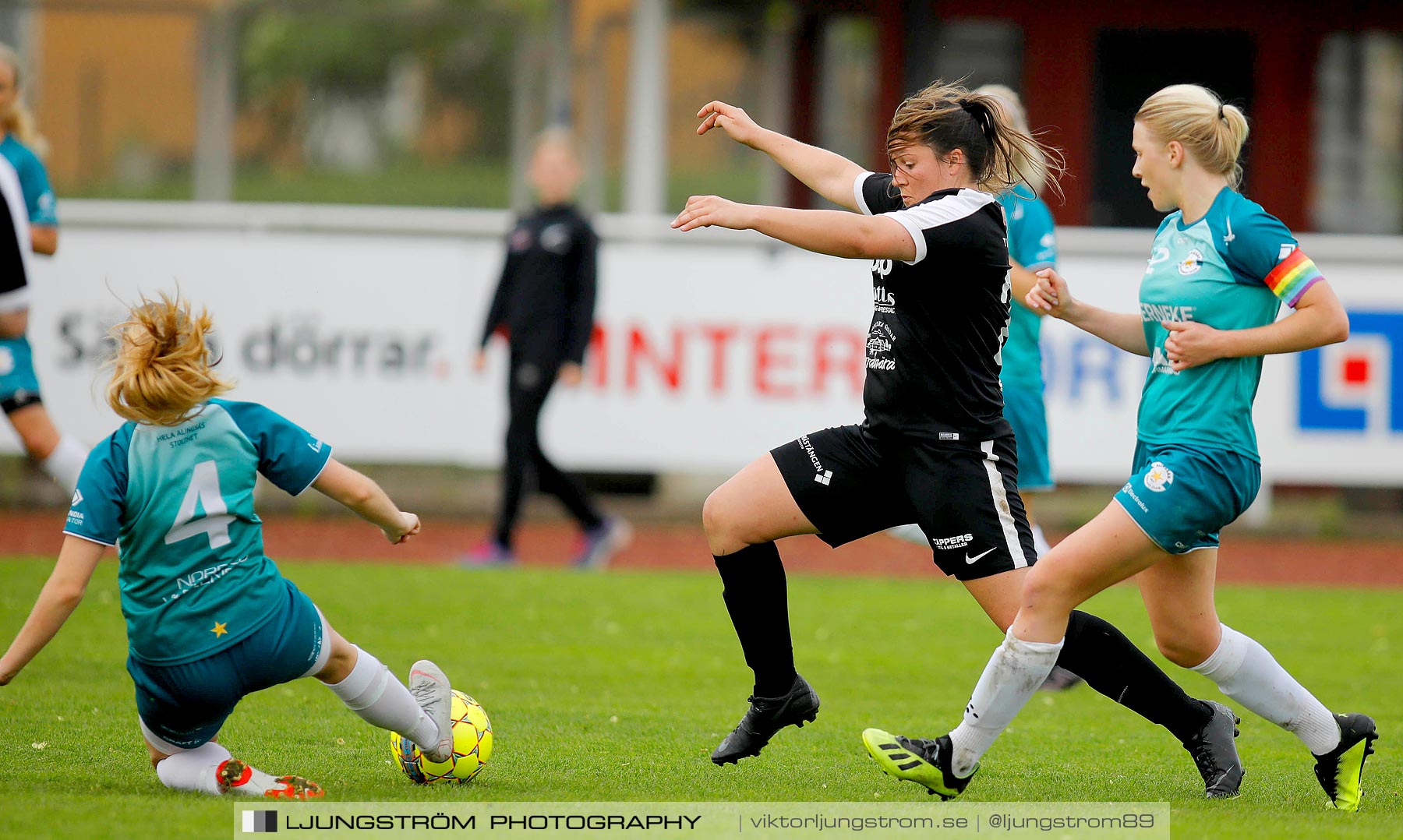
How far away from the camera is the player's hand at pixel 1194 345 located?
13.4 feet

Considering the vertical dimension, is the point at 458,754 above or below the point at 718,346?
below

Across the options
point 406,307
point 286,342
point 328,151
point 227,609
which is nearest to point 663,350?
point 406,307

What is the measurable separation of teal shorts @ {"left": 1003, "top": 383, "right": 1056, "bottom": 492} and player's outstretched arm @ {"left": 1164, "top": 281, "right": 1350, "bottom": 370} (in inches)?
77.9

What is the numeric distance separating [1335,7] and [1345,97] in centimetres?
88

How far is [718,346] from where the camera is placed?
10.9 metres

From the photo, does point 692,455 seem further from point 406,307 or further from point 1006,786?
point 1006,786

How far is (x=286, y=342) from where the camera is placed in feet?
35.7

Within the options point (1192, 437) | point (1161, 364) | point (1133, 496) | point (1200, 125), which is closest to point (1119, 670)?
point (1133, 496)

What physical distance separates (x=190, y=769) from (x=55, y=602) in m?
0.60

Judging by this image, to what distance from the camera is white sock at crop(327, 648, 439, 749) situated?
4148mm

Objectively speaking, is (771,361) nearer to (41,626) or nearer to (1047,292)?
(1047,292)

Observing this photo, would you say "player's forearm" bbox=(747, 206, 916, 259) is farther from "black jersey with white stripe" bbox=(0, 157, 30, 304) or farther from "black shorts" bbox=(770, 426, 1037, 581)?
"black jersey with white stripe" bbox=(0, 157, 30, 304)

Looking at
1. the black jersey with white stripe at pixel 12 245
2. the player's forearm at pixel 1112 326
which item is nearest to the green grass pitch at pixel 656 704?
the player's forearm at pixel 1112 326

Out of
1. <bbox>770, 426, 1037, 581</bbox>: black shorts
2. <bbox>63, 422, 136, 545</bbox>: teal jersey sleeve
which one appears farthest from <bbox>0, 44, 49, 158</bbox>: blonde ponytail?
<bbox>770, 426, 1037, 581</bbox>: black shorts
